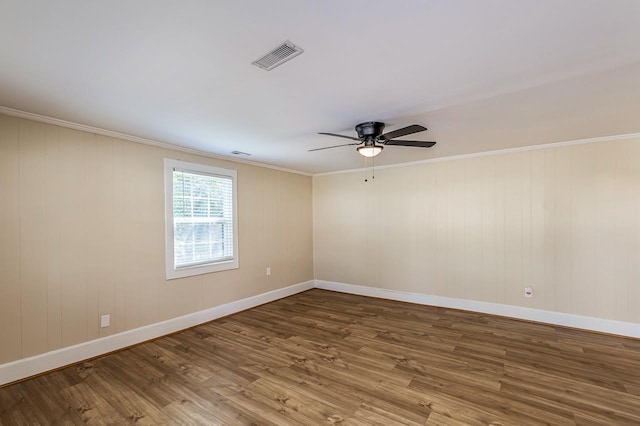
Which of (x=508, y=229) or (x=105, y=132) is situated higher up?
(x=105, y=132)

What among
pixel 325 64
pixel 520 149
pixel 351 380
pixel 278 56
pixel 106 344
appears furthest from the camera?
pixel 520 149

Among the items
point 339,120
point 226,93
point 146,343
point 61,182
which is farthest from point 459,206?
point 61,182

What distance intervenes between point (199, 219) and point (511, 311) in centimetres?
482

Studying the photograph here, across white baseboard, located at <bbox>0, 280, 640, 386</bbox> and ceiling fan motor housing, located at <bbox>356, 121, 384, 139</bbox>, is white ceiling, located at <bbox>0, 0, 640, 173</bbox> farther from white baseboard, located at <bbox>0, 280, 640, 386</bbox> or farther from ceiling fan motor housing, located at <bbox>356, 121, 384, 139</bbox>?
white baseboard, located at <bbox>0, 280, 640, 386</bbox>

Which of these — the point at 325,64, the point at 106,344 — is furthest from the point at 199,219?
the point at 325,64

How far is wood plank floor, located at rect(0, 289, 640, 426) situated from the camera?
2.18 meters

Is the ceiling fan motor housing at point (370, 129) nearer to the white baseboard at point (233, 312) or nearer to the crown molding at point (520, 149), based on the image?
the crown molding at point (520, 149)

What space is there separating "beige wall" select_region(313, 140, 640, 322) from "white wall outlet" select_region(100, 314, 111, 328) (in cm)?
394

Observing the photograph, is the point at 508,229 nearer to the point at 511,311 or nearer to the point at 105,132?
the point at 511,311

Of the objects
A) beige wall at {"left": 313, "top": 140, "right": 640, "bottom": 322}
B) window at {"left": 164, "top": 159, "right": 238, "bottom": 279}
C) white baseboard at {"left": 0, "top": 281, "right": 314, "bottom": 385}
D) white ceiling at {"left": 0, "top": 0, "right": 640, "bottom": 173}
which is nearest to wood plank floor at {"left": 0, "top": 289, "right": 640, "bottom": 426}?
white baseboard at {"left": 0, "top": 281, "right": 314, "bottom": 385}

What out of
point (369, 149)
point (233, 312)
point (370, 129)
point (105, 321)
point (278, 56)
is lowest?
point (233, 312)

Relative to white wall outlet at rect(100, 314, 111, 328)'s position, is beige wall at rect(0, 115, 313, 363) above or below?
above

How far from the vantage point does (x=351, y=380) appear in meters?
2.65

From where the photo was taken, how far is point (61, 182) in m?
3.02
